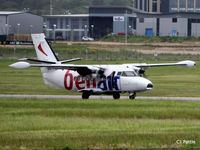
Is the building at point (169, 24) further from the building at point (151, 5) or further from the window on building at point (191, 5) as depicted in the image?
the window on building at point (191, 5)

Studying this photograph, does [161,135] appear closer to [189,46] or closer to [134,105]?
[134,105]

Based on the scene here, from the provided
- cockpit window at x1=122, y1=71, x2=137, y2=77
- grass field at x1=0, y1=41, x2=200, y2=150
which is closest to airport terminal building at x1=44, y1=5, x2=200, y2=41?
cockpit window at x1=122, y1=71, x2=137, y2=77

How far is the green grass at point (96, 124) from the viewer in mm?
17969

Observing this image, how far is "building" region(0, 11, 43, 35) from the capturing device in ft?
446

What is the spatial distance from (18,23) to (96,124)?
124m

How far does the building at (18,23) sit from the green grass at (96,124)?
103 m

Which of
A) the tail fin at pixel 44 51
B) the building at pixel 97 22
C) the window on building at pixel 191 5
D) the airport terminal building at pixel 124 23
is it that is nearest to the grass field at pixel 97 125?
the tail fin at pixel 44 51

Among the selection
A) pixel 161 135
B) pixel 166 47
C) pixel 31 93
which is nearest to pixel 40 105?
pixel 161 135

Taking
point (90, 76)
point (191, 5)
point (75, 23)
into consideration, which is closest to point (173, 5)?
point (191, 5)

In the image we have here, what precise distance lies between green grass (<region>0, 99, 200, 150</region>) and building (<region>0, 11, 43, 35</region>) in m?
103

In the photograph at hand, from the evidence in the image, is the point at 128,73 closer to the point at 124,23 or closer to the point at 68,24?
the point at 124,23

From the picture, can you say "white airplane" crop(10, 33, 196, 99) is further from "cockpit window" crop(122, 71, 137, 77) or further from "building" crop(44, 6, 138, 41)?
"building" crop(44, 6, 138, 41)

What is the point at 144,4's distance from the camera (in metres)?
169

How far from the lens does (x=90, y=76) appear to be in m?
36.1
